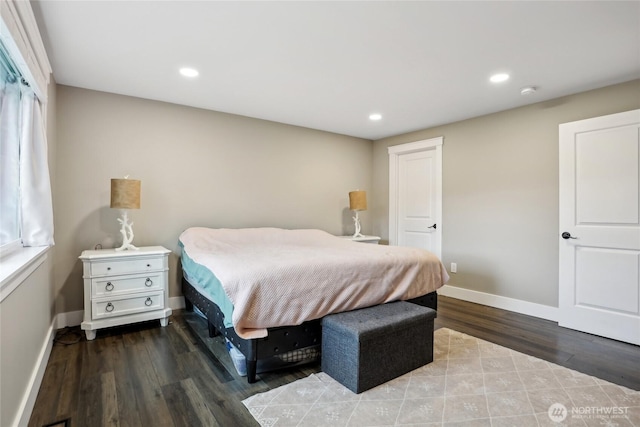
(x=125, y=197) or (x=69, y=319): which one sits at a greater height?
(x=125, y=197)

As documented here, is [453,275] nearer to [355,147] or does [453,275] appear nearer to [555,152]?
[555,152]

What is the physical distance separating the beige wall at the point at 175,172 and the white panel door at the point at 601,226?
9.03ft

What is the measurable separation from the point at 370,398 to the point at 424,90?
264 cm

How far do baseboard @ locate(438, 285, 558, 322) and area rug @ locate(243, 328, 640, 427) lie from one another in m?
1.24

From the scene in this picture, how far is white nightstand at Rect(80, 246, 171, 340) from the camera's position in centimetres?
265

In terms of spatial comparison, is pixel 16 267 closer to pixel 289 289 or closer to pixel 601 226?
pixel 289 289

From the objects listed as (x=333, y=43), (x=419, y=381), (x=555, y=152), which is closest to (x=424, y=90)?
(x=333, y=43)

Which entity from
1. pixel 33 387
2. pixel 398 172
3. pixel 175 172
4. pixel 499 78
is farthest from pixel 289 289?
pixel 398 172

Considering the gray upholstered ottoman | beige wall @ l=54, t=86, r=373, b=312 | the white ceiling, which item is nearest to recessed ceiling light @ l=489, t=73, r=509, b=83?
the white ceiling

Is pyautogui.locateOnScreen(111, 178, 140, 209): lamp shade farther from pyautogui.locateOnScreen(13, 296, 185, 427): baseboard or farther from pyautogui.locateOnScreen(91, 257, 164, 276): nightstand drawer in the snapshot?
pyautogui.locateOnScreen(13, 296, 185, 427): baseboard

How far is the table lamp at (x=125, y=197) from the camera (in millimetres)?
2867

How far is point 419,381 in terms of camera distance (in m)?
2.03

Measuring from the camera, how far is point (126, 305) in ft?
9.18
